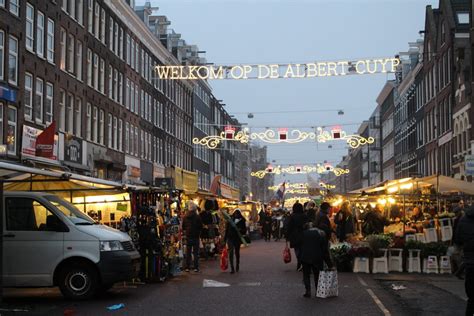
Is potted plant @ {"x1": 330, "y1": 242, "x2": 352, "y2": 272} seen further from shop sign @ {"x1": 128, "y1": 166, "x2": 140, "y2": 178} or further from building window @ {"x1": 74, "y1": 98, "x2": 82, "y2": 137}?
shop sign @ {"x1": 128, "y1": 166, "x2": 140, "y2": 178}

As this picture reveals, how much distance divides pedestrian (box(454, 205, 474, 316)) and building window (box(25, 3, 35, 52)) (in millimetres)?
25016

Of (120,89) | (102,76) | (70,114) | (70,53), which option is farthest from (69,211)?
(120,89)

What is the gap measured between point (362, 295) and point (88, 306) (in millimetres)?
5246

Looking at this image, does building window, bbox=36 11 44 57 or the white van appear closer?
the white van

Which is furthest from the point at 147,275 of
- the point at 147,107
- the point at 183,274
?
Answer: the point at 147,107

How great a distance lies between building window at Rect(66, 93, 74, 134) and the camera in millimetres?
36750

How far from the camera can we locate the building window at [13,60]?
29609 millimetres

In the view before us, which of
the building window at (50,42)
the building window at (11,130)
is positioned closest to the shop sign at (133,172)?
the building window at (50,42)

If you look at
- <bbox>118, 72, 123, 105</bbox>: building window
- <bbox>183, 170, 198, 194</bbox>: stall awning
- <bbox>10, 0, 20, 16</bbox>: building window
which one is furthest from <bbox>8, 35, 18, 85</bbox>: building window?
<bbox>118, 72, 123, 105</bbox>: building window

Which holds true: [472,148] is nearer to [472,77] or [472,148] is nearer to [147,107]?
[472,77]

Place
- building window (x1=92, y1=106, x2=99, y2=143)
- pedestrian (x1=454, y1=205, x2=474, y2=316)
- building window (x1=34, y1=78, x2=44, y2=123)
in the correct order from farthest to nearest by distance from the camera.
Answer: building window (x1=92, y1=106, x2=99, y2=143)
building window (x1=34, y1=78, x2=44, y2=123)
pedestrian (x1=454, y1=205, x2=474, y2=316)

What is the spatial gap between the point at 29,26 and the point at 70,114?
249 inches

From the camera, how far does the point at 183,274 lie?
62.3ft

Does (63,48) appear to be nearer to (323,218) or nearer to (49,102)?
(49,102)
